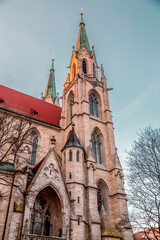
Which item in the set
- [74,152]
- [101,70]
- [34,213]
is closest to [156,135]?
[74,152]

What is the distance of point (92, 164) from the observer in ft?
57.4

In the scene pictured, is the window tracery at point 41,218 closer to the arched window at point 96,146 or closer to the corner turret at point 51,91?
the arched window at point 96,146

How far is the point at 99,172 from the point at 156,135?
26.7ft

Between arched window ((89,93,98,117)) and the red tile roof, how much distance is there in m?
4.14

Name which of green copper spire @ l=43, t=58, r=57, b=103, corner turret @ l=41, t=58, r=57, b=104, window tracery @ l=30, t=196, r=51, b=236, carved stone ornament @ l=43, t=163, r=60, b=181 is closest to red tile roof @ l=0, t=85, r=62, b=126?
carved stone ornament @ l=43, t=163, r=60, b=181

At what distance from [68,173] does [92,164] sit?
2318 mm

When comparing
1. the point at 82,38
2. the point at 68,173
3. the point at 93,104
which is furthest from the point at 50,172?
the point at 82,38

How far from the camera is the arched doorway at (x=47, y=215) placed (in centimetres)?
1338

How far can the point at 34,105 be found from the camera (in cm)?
2448

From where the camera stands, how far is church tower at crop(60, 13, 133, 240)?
14.8 metres

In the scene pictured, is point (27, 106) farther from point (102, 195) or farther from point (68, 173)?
point (102, 195)

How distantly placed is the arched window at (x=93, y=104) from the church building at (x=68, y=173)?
0.39 ft

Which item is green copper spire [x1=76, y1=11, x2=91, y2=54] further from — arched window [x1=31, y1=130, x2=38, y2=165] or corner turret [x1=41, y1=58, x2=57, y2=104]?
arched window [x1=31, y1=130, x2=38, y2=165]

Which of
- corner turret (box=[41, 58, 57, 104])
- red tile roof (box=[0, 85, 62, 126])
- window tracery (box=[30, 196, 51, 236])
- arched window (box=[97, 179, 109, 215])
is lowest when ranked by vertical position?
window tracery (box=[30, 196, 51, 236])
